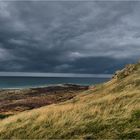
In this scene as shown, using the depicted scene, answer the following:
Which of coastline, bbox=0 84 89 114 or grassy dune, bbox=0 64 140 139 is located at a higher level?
grassy dune, bbox=0 64 140 139

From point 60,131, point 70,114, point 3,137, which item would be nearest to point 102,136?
point 60,131

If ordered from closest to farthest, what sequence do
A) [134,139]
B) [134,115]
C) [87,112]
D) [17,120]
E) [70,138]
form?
[134,139] → [70,138] → [134,115] → [87,112] → [17,120]

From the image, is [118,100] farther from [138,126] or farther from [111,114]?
[138,126]

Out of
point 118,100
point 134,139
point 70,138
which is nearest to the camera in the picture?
point 134,139

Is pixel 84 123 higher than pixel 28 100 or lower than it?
higher

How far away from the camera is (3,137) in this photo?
49.5 ft

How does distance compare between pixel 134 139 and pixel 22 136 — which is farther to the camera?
pixel 22 136

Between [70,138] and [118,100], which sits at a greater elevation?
[118,100]

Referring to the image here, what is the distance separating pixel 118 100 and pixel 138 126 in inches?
211

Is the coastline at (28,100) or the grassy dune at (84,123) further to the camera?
the coastline at (28,100)

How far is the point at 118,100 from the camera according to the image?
18.8m

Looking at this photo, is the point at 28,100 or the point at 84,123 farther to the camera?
the point at 28,100

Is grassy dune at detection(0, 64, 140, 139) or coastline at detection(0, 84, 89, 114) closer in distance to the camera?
grassy dune at detection(0, 64, 140, 139)

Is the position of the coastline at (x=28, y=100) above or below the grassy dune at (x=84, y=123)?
below
